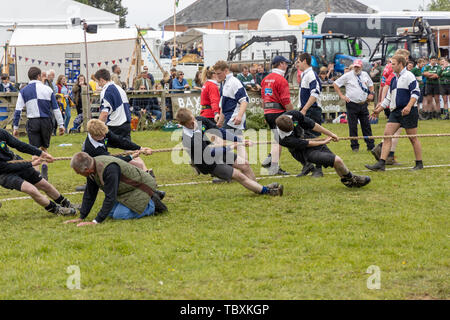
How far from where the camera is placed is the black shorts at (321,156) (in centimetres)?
916

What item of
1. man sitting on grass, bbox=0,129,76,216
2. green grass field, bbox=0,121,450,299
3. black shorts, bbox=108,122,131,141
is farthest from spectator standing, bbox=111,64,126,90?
man sitting on grass, bbox=0,129,76,216

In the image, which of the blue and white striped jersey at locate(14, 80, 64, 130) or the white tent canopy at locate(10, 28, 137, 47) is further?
the white tent canopy at locate(10, 28, 137, 47)

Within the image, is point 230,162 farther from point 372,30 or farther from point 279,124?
point 372,30

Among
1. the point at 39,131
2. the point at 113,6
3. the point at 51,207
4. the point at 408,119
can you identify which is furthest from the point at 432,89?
the point at 113,6

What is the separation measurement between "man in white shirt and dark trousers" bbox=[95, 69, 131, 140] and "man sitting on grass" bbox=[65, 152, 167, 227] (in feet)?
7.34

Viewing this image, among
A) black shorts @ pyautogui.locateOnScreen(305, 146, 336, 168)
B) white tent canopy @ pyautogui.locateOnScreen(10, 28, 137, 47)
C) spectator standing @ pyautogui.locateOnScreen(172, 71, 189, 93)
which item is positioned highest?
white tent canopy @ pyautogui.locateOnScreen(10, 28, 137, 47)

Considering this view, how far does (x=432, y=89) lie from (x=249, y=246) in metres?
15.7

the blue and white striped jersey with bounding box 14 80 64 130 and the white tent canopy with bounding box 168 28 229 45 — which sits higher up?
the white tent canopy with bounding box 168 28 229 45

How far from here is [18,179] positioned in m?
8.21

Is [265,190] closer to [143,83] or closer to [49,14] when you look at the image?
[143,83]

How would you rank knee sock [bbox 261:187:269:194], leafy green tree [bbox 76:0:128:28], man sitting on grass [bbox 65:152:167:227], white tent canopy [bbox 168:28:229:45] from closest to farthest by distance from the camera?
man sitting on grass [bbox 65:152:167:227], knee sock [bbox 261:187:269:194], white tent canopy [bbox 168:28:229:45], leafy green tree [bbox 76:0:128:28]

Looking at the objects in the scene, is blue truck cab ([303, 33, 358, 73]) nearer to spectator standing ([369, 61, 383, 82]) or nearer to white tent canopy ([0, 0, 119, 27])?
spectator standing ([369, 61, 383, 82])

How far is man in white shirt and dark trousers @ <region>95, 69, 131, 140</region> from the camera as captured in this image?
10008 mm

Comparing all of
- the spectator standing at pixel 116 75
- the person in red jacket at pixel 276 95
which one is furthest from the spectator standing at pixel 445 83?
the person in red jacket at pixel 276 95
